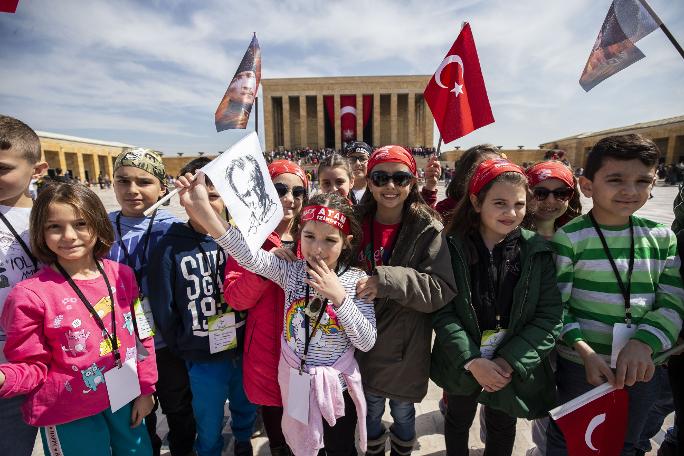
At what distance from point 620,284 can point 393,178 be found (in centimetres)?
124

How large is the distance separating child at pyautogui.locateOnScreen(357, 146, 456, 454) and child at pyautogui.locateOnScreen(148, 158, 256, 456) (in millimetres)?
822

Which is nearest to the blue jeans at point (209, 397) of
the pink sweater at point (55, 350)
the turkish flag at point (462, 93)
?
the pink sweater at point (55, 350)

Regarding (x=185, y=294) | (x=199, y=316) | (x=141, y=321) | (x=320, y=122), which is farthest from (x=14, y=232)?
(x=320, y=122)

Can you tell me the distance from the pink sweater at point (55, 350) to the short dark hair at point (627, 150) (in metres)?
2.59

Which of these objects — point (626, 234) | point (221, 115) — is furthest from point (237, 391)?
point (626, 234)

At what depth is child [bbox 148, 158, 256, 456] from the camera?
2002 millimetres

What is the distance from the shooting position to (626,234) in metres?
1.80

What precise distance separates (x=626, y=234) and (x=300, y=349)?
1.74 m

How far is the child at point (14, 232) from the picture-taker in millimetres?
1652

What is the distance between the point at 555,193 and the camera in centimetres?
251

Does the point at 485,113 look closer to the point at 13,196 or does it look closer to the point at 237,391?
the point at 237,391

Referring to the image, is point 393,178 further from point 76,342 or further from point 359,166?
point 359,166

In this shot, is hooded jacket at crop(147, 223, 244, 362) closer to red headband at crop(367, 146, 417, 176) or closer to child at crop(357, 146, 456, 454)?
child at crop(357, 146, 456, 454)

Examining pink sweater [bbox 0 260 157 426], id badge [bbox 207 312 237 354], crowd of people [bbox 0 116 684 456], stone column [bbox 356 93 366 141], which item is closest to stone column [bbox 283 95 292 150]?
stone column [bbox 356 93 366 141]
